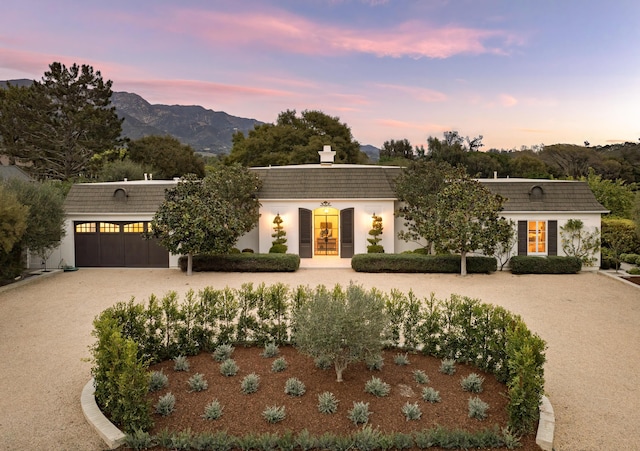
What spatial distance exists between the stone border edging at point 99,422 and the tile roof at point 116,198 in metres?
14.4

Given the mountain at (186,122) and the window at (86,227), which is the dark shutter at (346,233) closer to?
the window at (86,227)

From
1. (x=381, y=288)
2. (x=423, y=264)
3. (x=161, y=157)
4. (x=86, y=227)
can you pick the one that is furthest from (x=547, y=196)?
(x=161, y=157)

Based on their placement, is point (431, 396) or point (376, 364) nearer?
point (431, 396)

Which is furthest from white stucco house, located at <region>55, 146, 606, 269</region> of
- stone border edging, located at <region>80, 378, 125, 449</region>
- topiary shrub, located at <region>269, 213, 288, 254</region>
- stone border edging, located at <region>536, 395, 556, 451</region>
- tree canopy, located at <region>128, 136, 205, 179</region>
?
tree canopy, located at <region>128, 136, 205, 179</region>

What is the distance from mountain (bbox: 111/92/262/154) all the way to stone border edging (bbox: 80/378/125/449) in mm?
88879

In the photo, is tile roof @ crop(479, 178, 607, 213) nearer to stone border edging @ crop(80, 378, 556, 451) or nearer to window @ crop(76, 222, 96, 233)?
stone border edging @ crop(80, 378, 556, 451)

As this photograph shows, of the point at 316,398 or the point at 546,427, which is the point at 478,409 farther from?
the point at 316,398

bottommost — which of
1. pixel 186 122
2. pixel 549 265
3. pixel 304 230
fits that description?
pixel 549 265

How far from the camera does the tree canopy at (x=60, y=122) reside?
139 feet

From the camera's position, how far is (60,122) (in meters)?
43.2

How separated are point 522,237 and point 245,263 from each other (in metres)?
12.4

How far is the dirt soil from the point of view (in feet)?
18.2

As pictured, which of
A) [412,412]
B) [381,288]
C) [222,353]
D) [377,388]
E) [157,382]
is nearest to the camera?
[412,412]

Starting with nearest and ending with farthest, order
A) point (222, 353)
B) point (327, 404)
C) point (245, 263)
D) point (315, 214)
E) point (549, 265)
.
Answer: point (327, 404)
point (222, 353)
point (549, 265)
point (245, 263)
point (315, 214)
